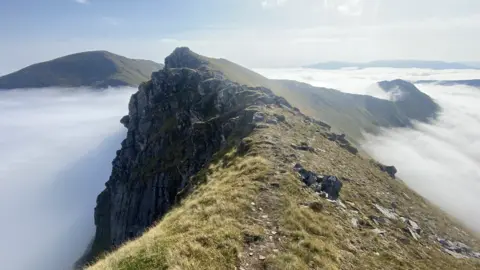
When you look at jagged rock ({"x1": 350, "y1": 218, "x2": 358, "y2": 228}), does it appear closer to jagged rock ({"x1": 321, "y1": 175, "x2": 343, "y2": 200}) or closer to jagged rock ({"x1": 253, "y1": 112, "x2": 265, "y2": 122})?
jagged rock ({"x1": 321, "y1": 175, "x2": 343, "y2": 200})

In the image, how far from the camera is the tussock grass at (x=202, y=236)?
12750 millimetres

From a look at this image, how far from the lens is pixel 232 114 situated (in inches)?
2048

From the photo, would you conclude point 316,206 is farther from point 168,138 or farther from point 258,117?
point 168,138

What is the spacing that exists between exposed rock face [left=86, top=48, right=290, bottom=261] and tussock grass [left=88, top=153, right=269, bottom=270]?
1430 centimetres

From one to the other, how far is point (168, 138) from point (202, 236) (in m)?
65.6

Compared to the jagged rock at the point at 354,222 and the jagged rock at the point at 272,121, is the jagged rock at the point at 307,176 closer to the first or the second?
the jagged rock at the point at 354,222

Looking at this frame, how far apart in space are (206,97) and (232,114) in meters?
20.7

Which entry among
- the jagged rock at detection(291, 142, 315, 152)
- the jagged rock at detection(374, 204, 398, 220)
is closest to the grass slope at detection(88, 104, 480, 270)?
the jagged rock at detection(374, 204, 398, 220)

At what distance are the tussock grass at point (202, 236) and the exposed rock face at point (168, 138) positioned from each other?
14302 millimetres

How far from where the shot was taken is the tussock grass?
41.8ft

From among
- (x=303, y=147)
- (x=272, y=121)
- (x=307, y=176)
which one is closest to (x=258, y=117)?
A: (x=272, y=121)

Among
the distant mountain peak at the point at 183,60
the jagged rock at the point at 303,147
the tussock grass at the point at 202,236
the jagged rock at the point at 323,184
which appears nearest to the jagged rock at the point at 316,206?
the jagged rock at the point at 323,184

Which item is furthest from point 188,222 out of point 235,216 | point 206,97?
point 206,97

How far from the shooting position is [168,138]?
78.6m
